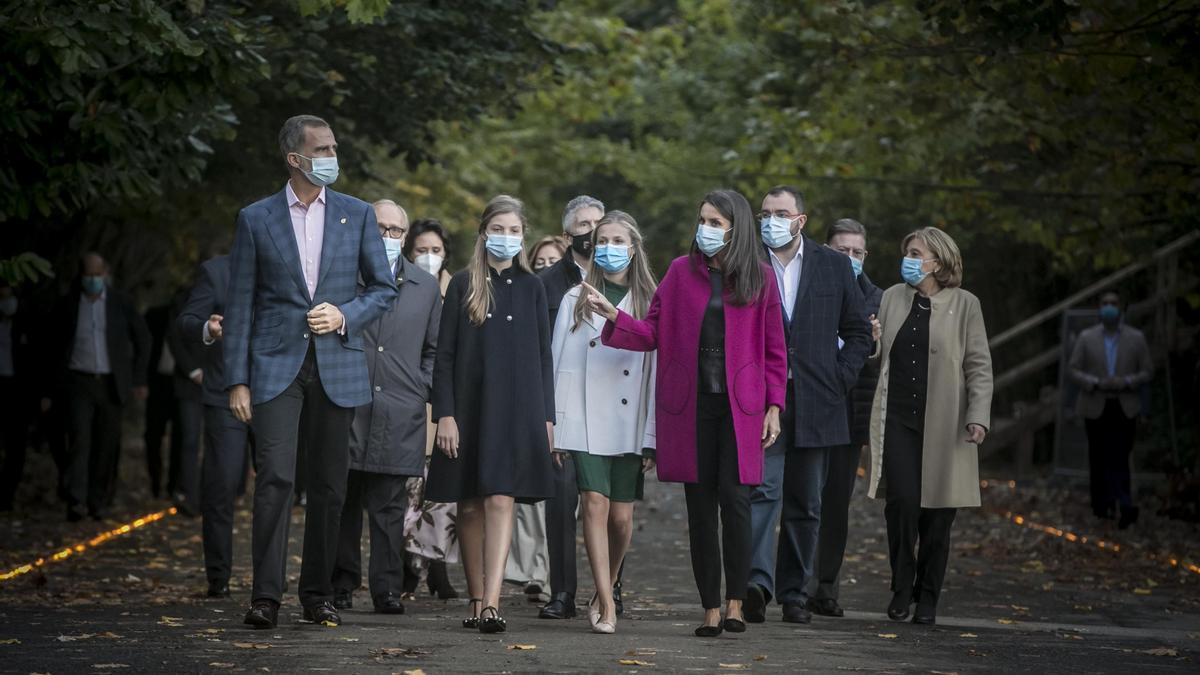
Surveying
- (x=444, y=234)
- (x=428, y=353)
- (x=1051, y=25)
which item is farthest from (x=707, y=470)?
(x=1051, y=25)

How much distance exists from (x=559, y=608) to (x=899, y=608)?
73.8 inches

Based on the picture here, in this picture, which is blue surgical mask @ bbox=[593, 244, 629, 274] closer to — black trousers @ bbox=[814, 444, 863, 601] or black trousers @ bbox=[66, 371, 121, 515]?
black trousers @ bbox=[814, 444, 863, 601]

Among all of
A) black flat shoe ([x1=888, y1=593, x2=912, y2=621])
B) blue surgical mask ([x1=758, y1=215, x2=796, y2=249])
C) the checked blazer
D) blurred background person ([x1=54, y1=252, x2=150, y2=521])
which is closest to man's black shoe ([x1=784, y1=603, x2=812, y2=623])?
black flat shoe ([x1=888, y1=593, x2=912, y2=621])

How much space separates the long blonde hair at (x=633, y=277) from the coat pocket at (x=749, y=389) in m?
0.78

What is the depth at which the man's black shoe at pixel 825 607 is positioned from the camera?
11.5 meters

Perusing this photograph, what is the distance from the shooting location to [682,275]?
9.87 metres

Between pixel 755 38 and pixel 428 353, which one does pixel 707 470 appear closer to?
pixel 428 353

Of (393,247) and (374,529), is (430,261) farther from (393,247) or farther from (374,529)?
(374,529)

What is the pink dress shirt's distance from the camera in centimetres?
940

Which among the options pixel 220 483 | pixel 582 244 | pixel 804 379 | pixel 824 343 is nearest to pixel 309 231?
pixel 582 244

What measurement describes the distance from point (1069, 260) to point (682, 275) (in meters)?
13.4

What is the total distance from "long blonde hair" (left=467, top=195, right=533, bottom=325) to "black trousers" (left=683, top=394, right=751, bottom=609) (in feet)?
3.70

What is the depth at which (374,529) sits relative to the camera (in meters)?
11.2

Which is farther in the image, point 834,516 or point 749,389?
point 834,516
